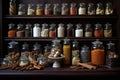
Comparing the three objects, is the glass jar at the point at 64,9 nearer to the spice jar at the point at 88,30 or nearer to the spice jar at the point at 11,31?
the spice jar at the point at 88,30

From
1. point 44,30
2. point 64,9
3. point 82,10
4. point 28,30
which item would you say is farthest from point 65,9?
point 28,30

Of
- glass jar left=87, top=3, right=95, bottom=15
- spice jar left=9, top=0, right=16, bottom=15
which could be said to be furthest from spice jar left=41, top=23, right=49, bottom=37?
glass jar left=87, top=3, right=95, bottom=15

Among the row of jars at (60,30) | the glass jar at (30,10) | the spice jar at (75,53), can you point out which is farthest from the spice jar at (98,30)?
the glass jar at (30,10)

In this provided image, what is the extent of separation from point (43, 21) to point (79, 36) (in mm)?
411

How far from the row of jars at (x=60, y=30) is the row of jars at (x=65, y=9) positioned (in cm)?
12

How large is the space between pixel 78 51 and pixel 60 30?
26 centimetres

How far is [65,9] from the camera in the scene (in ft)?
6.85

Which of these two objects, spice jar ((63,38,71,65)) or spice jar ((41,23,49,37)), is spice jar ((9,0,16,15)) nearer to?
spice jar ((41,23,49,37))

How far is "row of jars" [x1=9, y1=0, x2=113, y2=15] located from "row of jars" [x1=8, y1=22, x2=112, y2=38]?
116 millimetres

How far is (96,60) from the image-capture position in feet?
6.39

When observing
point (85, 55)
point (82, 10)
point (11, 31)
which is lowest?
point (85, 55)

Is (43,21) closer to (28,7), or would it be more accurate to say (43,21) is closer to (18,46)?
(28,7)

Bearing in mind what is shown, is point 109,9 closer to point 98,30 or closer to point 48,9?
point 98,30
